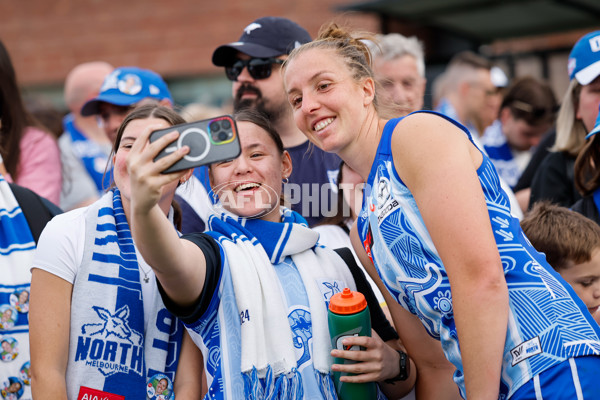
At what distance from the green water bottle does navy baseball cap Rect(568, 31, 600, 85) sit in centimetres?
173

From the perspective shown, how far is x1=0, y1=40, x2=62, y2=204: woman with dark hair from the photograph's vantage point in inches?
124

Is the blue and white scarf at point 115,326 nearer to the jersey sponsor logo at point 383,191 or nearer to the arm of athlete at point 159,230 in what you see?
the arm of athlete at point 159,230

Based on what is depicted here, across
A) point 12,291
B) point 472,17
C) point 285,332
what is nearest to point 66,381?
point 12,291

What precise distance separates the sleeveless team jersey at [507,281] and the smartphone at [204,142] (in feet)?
1.67

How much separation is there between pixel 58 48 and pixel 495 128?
354 inches

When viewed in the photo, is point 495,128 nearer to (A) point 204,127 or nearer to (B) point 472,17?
(B) point 472,17

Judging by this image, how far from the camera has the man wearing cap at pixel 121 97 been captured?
375cm

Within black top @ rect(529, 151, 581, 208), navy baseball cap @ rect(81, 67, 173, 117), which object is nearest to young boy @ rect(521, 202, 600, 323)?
black top @ rect(529, 151, 581, 208)

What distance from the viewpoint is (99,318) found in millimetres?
2125

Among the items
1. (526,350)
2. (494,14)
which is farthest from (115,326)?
(494,14)

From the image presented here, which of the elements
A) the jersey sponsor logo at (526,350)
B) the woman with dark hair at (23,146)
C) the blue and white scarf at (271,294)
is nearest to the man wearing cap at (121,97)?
the woman with dark hair at (23,146)

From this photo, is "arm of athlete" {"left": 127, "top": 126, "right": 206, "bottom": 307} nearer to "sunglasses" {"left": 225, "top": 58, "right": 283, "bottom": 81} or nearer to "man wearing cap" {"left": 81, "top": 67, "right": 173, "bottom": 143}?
"sunglasses" {"left": 225, "top": 58, "right": 283, "bottom": 81}

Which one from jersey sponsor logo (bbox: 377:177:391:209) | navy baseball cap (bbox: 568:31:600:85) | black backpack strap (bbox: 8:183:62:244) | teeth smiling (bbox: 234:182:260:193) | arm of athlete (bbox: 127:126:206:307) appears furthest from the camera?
navy baseball cap (bbox: 568:31:600:85)

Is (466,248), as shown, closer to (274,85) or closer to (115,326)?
(115,326)
